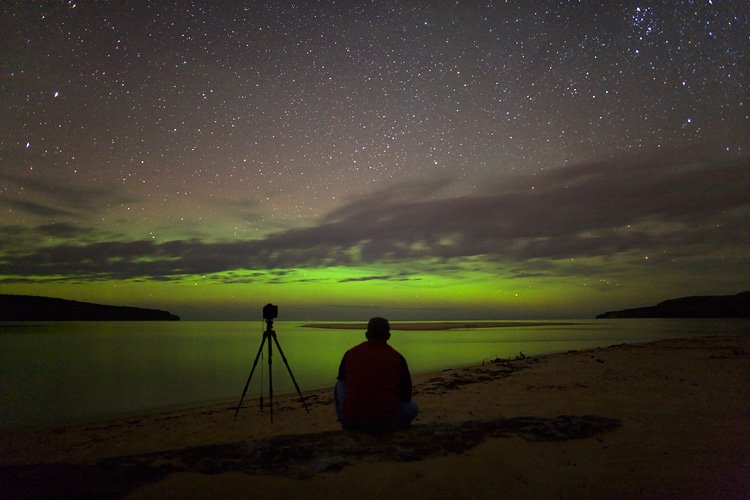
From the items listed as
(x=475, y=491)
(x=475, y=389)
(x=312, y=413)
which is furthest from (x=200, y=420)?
(x=475, y=491)

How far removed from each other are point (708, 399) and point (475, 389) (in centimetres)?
489

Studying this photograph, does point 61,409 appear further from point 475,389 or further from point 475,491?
point 475,491

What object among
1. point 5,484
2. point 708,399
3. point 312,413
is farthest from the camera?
point 312,413

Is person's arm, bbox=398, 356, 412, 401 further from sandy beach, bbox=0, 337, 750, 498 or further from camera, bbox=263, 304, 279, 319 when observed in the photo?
camera, bbox=263, 304, 279, 319

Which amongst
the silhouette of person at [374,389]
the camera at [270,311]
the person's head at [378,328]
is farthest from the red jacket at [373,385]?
the camera at [270,311]

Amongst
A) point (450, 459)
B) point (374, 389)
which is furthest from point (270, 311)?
point (450, 459)

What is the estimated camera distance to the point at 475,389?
1143 centimetres

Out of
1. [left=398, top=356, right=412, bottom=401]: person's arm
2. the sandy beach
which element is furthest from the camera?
[left=398, top=356, right=412, bottom=401]: person's arm

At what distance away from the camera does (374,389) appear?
5.03 metres

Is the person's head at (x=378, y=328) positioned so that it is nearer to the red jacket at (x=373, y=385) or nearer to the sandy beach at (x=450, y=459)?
the red jacket at (x=373, y=385)

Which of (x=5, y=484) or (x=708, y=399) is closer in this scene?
(x=5, y=484)

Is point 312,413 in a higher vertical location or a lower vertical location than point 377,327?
lower

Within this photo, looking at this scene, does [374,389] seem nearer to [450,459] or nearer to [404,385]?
[404,385]

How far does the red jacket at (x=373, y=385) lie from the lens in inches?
197
